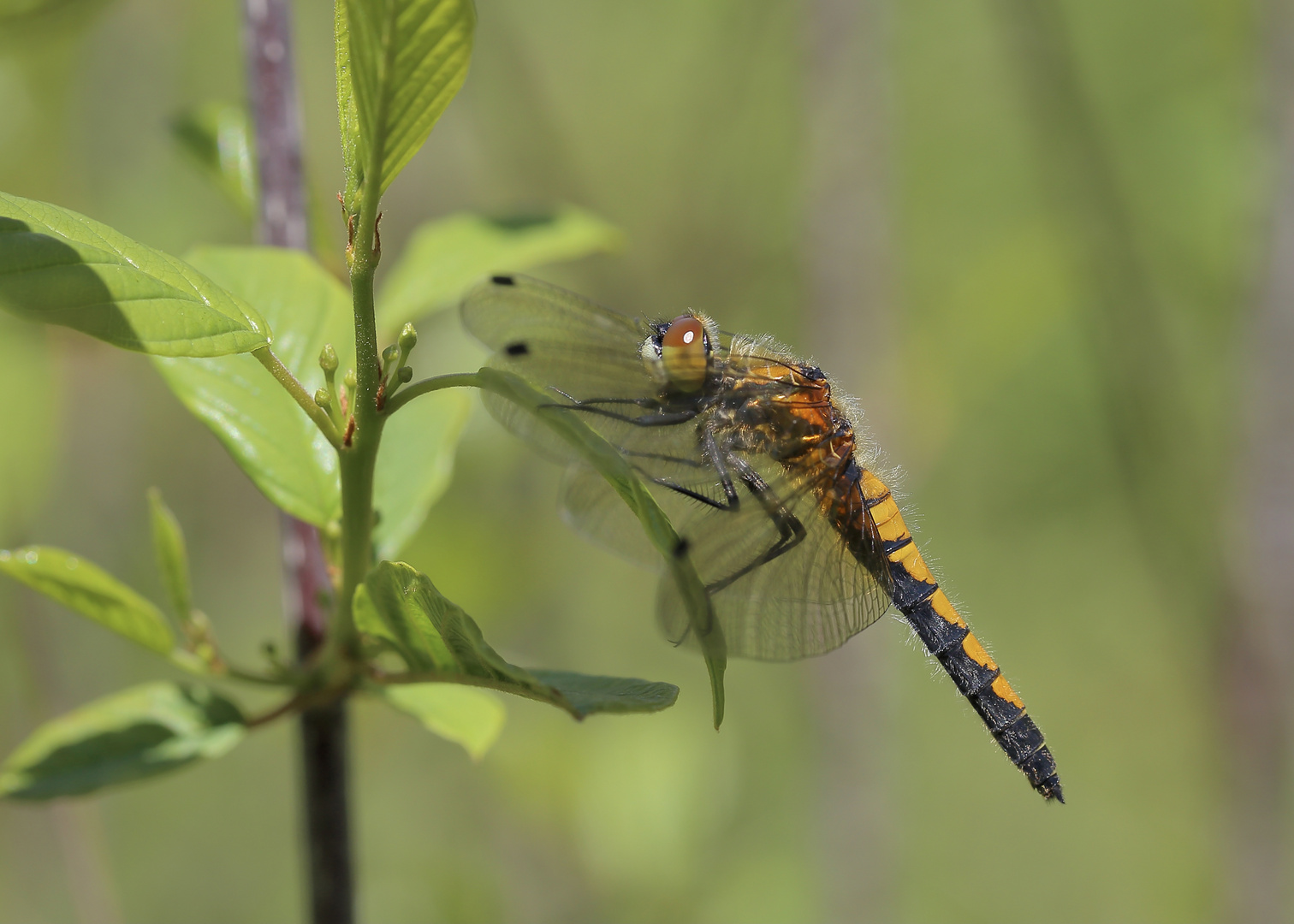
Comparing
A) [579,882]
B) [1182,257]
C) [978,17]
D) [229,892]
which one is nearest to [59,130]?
[579,882]

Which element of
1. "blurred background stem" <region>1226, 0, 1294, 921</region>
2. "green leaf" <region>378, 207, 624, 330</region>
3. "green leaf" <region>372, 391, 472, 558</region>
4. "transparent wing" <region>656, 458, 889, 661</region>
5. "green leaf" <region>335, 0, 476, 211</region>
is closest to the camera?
"green leaf" <region>335, 0, 476, 211</region>

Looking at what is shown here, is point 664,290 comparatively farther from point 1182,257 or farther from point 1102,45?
point 1102,45

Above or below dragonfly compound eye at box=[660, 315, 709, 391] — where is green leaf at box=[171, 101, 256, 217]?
above

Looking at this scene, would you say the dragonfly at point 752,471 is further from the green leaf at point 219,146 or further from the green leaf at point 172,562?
the green leaf at point 172,562

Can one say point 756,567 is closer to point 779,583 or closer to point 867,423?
point 779,583

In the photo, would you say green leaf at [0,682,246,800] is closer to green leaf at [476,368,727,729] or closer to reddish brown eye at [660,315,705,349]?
green leaf at [476,368,727,729]

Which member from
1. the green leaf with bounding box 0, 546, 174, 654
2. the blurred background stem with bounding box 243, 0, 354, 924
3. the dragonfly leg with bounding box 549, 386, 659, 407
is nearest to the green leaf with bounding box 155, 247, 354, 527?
the blurred background stem with bounding box 243, 0, 354, 924

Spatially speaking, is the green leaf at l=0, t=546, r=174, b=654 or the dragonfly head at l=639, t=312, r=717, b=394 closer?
the green leaf at l=0, t=546, r=174, b=654

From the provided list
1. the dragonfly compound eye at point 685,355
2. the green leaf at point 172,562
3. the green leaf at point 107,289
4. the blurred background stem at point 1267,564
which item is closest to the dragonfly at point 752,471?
the dragonfly compound eye at point 685,355
